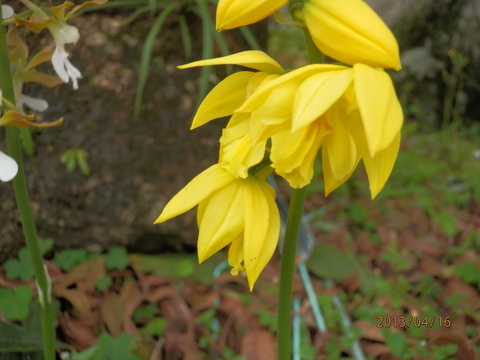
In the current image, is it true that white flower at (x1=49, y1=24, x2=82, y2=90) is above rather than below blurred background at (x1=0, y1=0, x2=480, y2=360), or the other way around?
above

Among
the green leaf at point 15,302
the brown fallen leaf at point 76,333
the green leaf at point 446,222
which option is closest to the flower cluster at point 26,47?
the green leaf at point 15,302

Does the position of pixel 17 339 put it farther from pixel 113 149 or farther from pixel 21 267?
pixel 113 149

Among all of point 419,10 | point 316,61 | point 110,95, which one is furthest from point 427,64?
point 316,61

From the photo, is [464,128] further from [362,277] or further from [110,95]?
[110,95]

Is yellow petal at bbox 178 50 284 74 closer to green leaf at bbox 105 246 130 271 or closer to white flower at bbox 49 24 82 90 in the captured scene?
white flower at bbox 49 24 82 90

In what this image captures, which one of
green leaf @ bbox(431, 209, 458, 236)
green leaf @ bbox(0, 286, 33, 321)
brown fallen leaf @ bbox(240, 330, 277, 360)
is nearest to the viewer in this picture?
green leaf @ bbox(0, 286, 33, 321)

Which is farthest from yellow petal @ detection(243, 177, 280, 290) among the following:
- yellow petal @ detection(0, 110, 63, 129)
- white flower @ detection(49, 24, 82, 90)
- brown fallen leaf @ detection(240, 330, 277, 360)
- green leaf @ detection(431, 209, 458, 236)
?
green leaf @ detection(431, 209, 458, 236)

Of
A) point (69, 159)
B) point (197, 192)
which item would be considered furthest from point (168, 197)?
point (197, 192)
